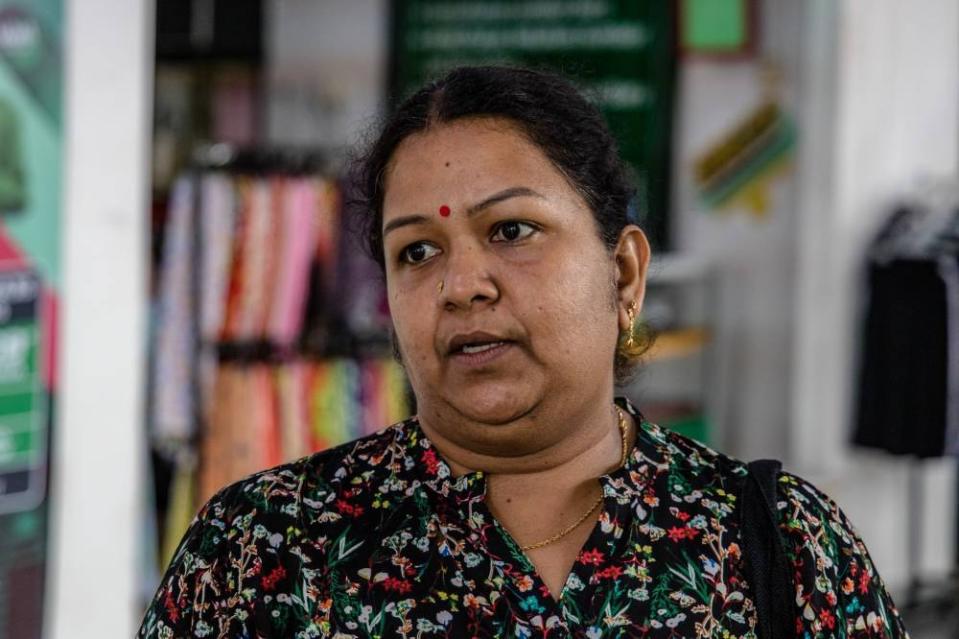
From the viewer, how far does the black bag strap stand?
1548 mm

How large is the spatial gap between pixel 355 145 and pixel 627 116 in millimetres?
4545

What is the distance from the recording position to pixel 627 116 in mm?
6254

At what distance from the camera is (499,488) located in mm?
1625

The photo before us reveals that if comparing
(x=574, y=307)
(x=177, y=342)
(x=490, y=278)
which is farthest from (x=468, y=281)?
(x=177, y=342)

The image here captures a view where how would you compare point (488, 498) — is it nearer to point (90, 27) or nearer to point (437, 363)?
point (437, 363)

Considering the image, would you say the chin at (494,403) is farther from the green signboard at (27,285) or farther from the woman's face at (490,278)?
the green signboard at (27,285)

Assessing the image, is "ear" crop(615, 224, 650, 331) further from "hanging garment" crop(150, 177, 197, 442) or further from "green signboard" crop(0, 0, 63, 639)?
"hanging garment" crop(150, 177, 197, 442)

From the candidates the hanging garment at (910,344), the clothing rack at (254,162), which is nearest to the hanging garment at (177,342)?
the clothing rack at (254,162)

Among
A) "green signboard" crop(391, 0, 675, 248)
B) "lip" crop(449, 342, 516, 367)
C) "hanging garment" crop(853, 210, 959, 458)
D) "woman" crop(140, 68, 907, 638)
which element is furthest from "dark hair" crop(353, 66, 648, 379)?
"green signboard" crop(391, 0, 675, 248)

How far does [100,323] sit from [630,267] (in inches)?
64.4

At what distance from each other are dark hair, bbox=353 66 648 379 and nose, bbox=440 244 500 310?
0.16 meters

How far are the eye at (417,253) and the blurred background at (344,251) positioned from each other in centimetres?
144

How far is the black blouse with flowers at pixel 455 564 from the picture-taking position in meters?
1.50

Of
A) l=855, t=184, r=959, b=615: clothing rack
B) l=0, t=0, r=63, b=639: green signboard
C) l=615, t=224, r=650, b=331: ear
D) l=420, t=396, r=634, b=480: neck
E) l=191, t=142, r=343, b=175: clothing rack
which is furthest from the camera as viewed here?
l=855, t=184, r=959, b=615: clothing rack
